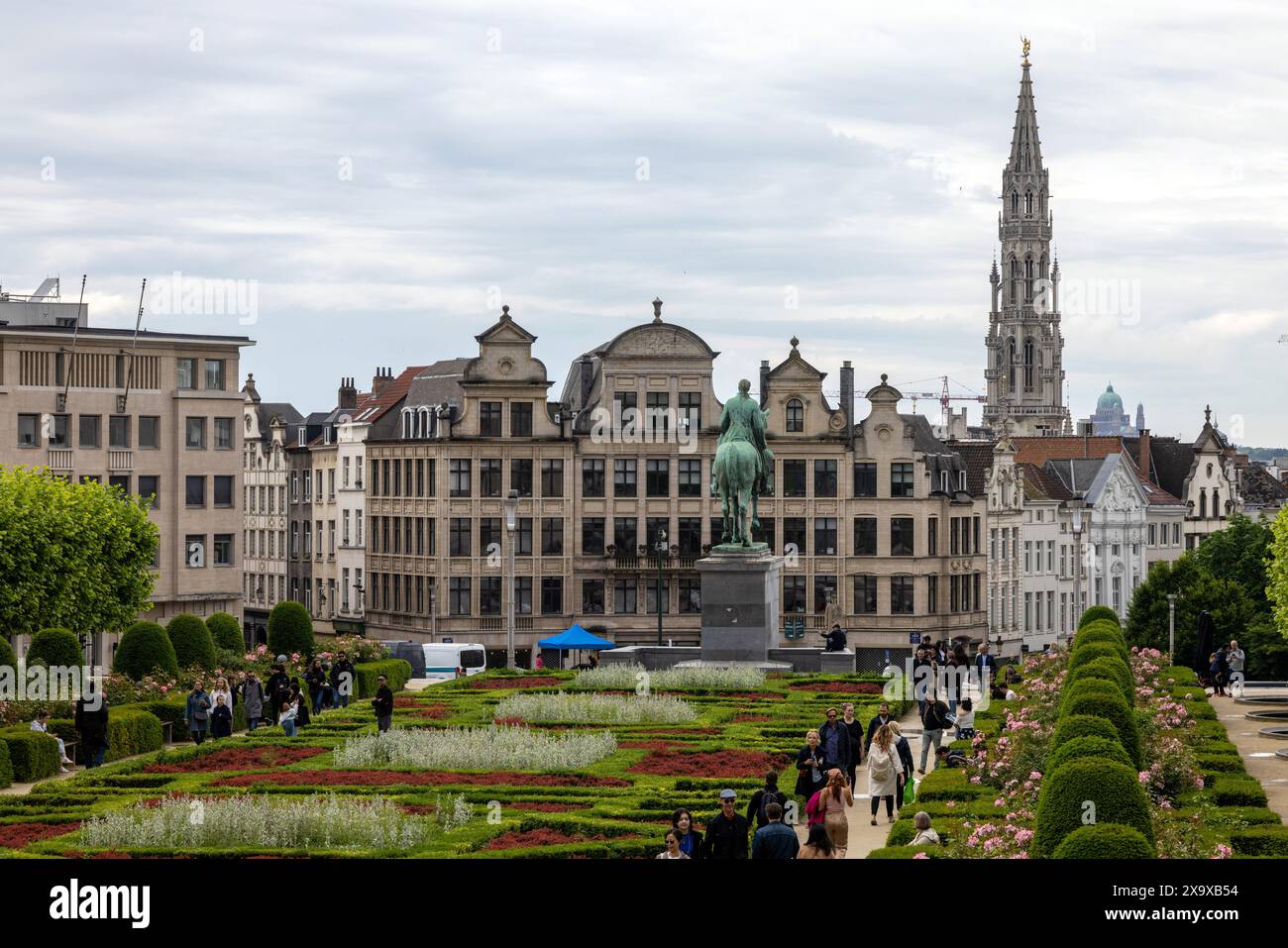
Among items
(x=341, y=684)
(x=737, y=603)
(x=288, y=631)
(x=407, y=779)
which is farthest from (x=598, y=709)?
(x=288, y=631)

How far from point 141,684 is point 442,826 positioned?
2285 cm

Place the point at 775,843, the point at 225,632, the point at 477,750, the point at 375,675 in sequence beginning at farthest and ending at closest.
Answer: the point at 225,632
the point at 375,675
the point at 477,750
the point at 775,843

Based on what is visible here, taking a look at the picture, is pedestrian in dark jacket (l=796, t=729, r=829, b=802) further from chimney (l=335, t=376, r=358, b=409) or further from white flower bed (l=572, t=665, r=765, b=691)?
chimney (l=335, t=376, r=358, b=409)

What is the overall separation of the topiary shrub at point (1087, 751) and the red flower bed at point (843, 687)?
83.5ft

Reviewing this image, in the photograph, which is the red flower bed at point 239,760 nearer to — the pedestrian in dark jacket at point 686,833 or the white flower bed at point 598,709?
the white flower bed at point 598,709

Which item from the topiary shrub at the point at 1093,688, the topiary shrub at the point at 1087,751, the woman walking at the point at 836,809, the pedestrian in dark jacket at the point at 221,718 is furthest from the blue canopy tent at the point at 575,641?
the topiary shrub at the point at 1087,751

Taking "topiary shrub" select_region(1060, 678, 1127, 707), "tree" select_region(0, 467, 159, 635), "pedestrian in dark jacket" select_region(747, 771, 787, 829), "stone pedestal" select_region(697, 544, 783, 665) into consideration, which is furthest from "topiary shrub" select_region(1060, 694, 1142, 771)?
"tree" select_region(0, 467, 159, 635)

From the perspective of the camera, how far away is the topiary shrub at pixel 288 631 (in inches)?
2477

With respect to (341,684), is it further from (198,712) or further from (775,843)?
(775,843)

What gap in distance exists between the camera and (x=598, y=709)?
47.8m

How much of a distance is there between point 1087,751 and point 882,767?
756 centimetres

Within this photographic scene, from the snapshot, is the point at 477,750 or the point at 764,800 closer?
the point at 764,800

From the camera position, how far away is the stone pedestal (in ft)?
175

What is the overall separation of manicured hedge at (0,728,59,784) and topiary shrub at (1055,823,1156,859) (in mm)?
24291
